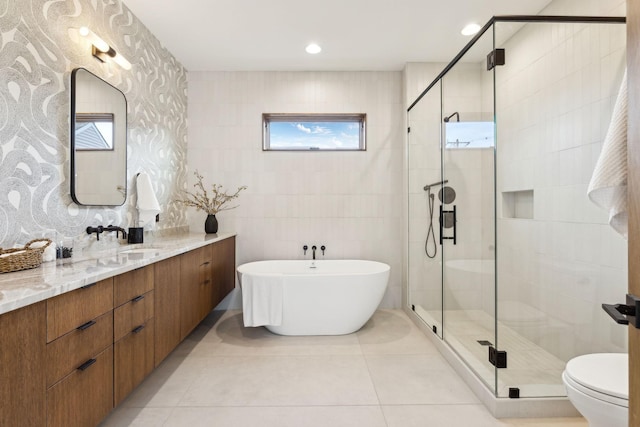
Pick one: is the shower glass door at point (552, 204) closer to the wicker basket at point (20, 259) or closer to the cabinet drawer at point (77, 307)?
the cabinet drawer at point (77, 307)

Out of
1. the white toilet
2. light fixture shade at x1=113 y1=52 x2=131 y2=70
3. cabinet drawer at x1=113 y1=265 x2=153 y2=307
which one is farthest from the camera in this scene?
light fixture shade at x1=113 y1=52 x2=131 y2=70

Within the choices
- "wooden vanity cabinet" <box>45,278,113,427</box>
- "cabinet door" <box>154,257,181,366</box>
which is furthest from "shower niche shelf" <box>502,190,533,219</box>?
"wooden vanity cabinet" <box>45,278,113,427</box>

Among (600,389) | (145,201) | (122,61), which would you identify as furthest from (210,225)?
(600,389)

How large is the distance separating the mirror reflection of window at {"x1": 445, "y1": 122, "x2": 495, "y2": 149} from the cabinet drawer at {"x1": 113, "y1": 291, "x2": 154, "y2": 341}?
86.4 inches

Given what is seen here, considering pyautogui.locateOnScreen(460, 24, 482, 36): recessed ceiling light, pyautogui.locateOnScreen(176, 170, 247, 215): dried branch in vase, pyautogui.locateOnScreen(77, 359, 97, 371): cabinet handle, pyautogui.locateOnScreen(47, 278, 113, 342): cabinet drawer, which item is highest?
pyautogui.locateOnScreen(460, 24, 482, 36): recessed ceiling light

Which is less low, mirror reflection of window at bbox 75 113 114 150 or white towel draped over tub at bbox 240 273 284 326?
mirror reflection of window at bbox 75 113 114 150

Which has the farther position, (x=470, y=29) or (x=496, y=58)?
Answer: (x=470, y=29)

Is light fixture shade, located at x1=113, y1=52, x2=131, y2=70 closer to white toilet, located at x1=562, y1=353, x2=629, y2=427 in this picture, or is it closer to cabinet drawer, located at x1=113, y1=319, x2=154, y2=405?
cabinet drawer, located at x1=113, y1=319, x2=154, y2=405

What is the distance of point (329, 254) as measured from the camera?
371 centimetres

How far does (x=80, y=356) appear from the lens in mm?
1262

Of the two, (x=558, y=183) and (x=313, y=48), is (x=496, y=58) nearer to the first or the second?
(x=558, y=183)

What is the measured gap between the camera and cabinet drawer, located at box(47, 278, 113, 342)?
1121 millimetres

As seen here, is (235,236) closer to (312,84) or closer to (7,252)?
(312,84)

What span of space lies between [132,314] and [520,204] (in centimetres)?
240
